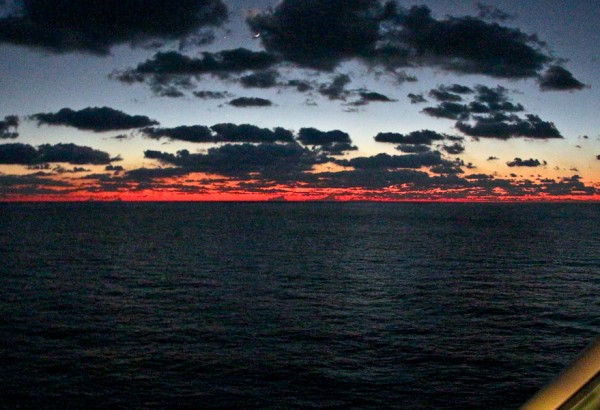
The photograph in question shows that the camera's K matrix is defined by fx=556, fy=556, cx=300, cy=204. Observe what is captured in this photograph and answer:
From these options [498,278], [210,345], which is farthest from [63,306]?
[498,278]

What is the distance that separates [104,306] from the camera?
181ft

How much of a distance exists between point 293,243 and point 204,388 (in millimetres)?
99034

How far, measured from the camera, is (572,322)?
47406 mm

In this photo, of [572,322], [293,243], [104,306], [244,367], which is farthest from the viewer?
[293,243]

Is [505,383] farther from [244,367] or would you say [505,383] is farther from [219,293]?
[219,293]

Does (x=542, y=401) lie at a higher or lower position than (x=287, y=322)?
higher

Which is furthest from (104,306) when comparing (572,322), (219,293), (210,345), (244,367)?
(572,322)

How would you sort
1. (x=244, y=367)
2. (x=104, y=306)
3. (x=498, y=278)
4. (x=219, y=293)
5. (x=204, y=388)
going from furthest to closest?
(x=498, y=278) < (x=219, y=293) < (x=104, y=306) < (x=244, y=367) < (x=204, y=388)

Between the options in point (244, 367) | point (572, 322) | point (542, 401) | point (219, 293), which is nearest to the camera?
point (542, 401)

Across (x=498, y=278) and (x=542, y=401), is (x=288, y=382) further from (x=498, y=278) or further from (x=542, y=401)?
(x=498, y=278)

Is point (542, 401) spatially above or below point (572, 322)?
above

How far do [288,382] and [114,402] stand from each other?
9944mm

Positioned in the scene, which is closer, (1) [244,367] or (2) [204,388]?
(2) [204,388]

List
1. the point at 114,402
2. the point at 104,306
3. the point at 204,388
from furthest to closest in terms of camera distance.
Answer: the point at 104,306
the point at 204,388
the point at 114,402
